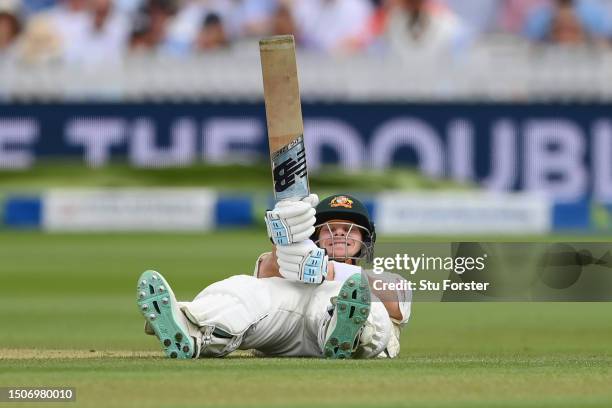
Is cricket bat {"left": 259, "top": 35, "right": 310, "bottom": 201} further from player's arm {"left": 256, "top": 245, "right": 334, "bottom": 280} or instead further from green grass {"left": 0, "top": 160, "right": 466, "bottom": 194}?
green grass {"left": 0, "top": 160, "right": 466, "bottom": 194}

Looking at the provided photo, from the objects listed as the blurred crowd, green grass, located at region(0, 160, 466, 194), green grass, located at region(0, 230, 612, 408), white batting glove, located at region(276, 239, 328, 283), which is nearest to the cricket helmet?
white batting glove, located at region(276, 239, 328, 283)

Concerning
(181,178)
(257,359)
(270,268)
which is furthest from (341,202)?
(181,178)

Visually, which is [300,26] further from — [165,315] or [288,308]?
[165,315]

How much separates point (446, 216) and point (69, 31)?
19.2 feet

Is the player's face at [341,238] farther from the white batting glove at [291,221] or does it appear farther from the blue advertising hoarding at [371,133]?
the blue advertising hoarding at [371,133]

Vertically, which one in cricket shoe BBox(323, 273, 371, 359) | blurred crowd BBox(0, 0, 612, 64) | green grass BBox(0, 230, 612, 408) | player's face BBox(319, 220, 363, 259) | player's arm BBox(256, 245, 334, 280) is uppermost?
blurred crowd BBox(0, 0, 612, 64)

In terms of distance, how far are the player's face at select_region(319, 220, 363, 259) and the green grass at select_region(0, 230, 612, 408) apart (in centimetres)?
49

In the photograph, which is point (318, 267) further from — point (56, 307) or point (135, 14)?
point (135, 14)

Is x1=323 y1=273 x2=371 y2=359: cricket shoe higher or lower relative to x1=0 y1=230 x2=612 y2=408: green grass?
higher

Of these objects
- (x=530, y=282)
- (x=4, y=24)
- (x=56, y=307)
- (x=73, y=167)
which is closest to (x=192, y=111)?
(x=73, y=167)

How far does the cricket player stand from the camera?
17.2 ft

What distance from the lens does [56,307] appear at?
920 cm

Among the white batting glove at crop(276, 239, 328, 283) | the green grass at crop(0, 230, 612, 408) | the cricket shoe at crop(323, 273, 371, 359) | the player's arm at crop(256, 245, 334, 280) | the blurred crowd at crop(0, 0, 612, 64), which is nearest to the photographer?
the green grass at crop(0, 230, 612, 408)

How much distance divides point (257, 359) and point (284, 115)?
96 centimetres
